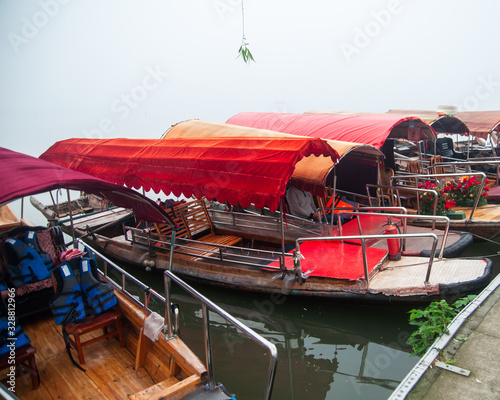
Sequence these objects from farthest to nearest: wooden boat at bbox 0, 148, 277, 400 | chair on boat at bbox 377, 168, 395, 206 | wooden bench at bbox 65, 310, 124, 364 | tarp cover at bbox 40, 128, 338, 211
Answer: chair on boat at bbox 377, 168, 395, 206
tarp cover at bbox 40, 128, 338, 211
wooden bench at bbox 65, 310, 124, 364
wooden boat at bbox 0, 148, 277, 400

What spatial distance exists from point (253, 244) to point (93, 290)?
4229mm

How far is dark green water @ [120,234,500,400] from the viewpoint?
4.96 meters

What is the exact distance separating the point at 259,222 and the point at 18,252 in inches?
170

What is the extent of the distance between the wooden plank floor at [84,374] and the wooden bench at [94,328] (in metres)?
0.14

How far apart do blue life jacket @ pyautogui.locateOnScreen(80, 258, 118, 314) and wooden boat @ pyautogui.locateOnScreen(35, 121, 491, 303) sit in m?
1.55

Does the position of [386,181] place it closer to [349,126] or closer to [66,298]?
[349,126]

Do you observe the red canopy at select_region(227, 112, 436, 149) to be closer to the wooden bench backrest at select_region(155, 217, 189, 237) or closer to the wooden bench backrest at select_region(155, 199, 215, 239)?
the wooden bench backrest at select_region(155, 199, 215, 239)

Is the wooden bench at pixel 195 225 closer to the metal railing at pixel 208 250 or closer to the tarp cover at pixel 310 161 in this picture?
the metal railing at pixel 208 250

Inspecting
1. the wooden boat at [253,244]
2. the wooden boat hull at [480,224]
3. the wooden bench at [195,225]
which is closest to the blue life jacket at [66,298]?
the wooden boat at [253,244]

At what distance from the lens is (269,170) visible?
5.85 metres

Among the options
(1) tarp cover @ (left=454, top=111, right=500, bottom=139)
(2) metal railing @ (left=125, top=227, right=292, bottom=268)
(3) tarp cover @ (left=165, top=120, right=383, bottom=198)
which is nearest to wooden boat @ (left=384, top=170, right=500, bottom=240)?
(3) tarp cover @ (left=165, top=120, right=383, bottom=198)

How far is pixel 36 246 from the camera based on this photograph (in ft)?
16.6

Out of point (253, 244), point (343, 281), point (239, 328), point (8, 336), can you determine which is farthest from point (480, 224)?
point (8, 336)

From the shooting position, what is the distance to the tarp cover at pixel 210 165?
5.84 m
